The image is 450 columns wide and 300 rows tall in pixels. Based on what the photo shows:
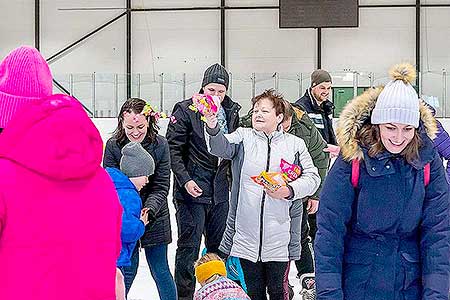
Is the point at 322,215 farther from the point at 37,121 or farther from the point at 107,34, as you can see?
the point at 107,34

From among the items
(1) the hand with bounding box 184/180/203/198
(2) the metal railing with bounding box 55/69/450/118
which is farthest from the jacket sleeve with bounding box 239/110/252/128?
(2) the metal railing with bounding box 55/69/450/118

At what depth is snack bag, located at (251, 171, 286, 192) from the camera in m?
3.80

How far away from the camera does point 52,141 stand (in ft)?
5.60

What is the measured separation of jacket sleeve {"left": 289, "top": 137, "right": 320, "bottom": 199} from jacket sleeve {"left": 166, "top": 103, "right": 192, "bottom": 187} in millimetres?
941

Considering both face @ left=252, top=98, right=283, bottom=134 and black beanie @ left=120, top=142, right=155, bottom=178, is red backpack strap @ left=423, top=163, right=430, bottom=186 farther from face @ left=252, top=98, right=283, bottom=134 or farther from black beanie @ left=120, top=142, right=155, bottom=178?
face @ left=252, top=98, right=283, bottom=134

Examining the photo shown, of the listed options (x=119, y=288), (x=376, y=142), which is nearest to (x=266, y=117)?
(x=376, y=142)

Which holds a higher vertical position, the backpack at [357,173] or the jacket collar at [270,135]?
the jacket collar at [270,135]

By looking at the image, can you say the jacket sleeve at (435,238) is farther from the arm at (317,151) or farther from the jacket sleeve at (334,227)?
the arm at (317,151)

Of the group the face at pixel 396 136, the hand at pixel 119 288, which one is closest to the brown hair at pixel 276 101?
the face at pixel 396 136

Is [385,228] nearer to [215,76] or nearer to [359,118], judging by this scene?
[359,118]

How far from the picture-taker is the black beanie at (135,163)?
11.2ft

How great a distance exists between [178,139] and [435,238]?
Answer: 2.45m

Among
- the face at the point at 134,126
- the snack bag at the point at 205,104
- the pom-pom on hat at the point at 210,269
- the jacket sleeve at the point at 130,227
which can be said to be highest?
the snack bag at the point at 205,104

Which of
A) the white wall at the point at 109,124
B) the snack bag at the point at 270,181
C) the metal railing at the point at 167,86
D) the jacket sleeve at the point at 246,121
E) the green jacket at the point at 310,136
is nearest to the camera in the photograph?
the snack bag at the point at 270,181
